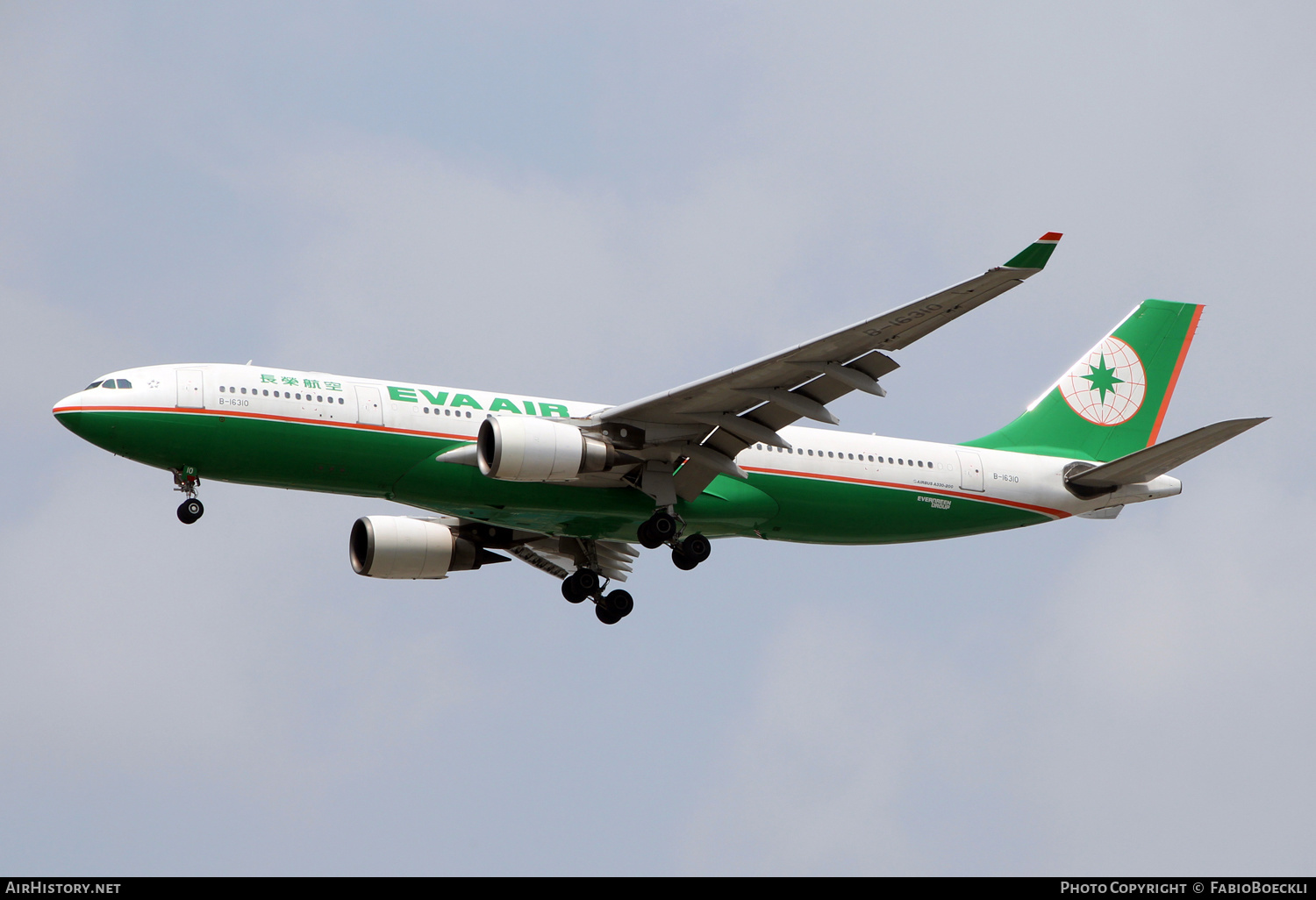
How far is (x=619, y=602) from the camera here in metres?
36.8

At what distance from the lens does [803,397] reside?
29.7 metres

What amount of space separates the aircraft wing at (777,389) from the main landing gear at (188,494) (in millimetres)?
8142

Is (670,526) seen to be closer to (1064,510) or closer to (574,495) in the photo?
(574,495)

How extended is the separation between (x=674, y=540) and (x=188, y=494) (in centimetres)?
1012

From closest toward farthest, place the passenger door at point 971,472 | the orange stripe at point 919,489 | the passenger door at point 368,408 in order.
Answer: the passenger door at point 368,408 < the orange stripe at point 919,489 < the passenger door at point 971,472

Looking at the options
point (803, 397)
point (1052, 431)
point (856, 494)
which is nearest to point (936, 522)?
point (856, 494)

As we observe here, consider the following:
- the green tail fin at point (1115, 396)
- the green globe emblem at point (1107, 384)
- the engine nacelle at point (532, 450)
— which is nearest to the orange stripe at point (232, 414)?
the engine nacelle at point (532, 450)

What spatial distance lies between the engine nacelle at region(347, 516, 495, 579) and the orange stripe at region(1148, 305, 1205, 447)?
59.2 ft

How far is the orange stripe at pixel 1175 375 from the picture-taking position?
38.9 metres

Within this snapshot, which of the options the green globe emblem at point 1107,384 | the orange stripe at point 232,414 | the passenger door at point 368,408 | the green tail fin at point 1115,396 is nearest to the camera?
the orange stripe at point 232,414

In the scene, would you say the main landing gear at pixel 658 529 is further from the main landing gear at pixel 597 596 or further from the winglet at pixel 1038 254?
the winglet at pixel 1038 254

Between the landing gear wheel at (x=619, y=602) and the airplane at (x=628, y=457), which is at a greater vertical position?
the airplane at (x=628, y=457)

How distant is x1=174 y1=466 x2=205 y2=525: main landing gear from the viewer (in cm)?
2989

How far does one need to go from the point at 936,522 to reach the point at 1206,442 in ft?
21.4
